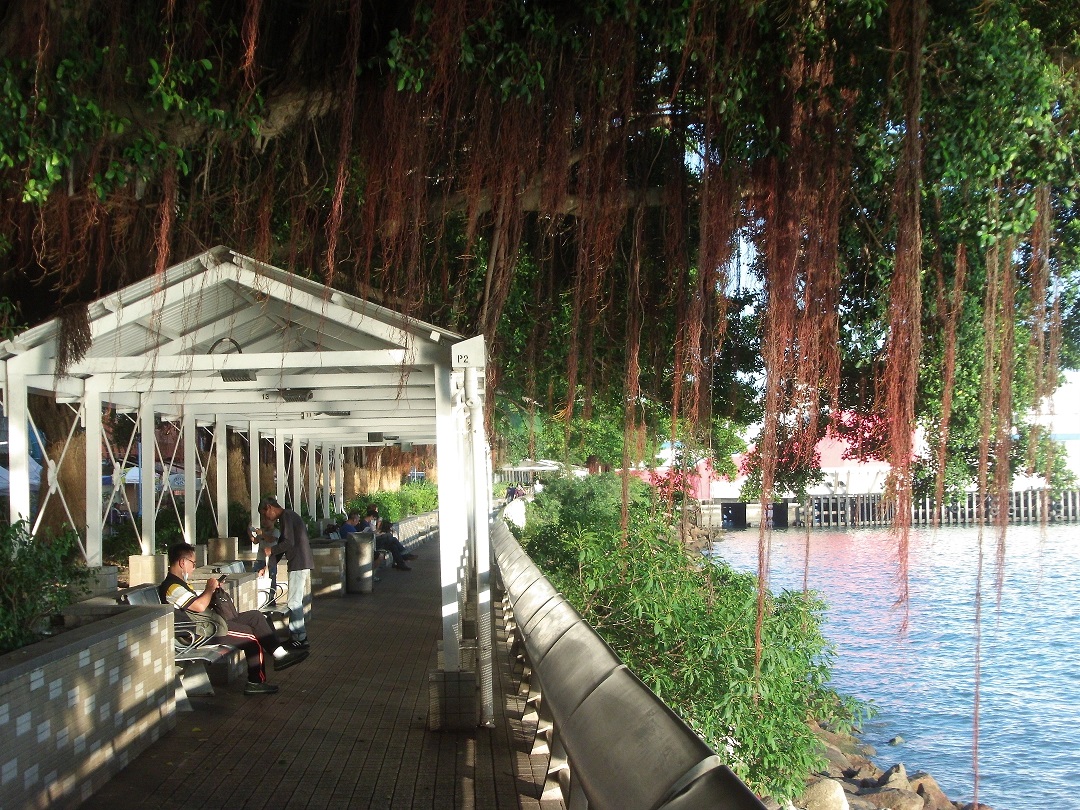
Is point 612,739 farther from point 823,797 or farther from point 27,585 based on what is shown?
point 823,797

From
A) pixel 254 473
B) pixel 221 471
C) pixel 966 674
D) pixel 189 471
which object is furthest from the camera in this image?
pixel 966 674

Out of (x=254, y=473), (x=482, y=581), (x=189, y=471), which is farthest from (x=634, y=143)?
(x=254, y=473)

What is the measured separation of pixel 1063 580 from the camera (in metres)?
32.2

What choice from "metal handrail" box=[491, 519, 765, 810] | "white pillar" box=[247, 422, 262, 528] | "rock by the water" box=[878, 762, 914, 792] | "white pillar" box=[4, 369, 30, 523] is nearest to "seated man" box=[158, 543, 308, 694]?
"white pillar" box=[4, 369, 30, 523]

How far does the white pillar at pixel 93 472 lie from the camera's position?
399 inches

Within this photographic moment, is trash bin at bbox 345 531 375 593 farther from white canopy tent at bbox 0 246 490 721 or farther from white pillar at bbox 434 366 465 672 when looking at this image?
white pillar at bbox 434 366 465 672

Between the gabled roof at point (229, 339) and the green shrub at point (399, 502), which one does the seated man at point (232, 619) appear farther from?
the green shrub at point (399, 502)

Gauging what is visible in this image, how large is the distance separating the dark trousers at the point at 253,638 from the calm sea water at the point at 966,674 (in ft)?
17.2

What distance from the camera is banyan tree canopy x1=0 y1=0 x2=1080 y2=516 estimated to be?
277 inches

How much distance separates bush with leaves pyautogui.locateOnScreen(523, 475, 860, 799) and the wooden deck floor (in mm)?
1132

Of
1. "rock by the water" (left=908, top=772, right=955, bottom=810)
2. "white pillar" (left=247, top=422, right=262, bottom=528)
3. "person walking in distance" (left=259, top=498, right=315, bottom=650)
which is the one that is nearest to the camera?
"person walking in distance" (left=259, top=498, right=315, bottom=650)

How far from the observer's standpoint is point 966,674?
20.3 metres

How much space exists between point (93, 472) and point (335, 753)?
565cm

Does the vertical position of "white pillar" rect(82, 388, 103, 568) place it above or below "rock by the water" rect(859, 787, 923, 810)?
above
